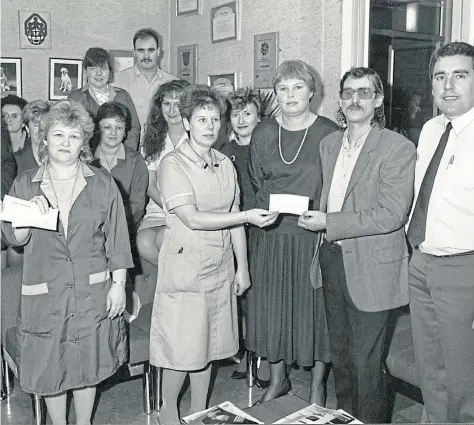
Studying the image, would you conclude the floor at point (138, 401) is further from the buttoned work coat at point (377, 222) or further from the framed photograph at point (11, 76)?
the framed photograph at point (11, 76)

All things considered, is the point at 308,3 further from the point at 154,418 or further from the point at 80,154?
the point at 154,418

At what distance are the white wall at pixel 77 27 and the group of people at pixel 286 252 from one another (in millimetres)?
3285

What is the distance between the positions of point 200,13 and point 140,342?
133 inches

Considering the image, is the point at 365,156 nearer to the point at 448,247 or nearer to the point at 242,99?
the point at 448,247

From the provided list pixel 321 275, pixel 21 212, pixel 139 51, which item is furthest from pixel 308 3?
pixel 21 212

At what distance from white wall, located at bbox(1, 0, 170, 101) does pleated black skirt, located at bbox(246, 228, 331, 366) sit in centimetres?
359

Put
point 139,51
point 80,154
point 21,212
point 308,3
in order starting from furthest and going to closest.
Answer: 1. point 139,51
2. point 308,3
3. point 80,154
4. point 21,212

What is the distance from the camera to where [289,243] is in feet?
10.1

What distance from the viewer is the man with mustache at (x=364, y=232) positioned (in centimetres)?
253

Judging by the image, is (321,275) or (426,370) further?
(321,275)

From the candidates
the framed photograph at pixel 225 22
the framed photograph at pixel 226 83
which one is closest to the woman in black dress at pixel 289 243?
the framed photograph at pixel 226 83

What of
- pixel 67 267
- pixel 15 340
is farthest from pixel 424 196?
pixel 15 340

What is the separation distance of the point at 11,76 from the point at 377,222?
437 centimetres

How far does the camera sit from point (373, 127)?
265 centimetres
